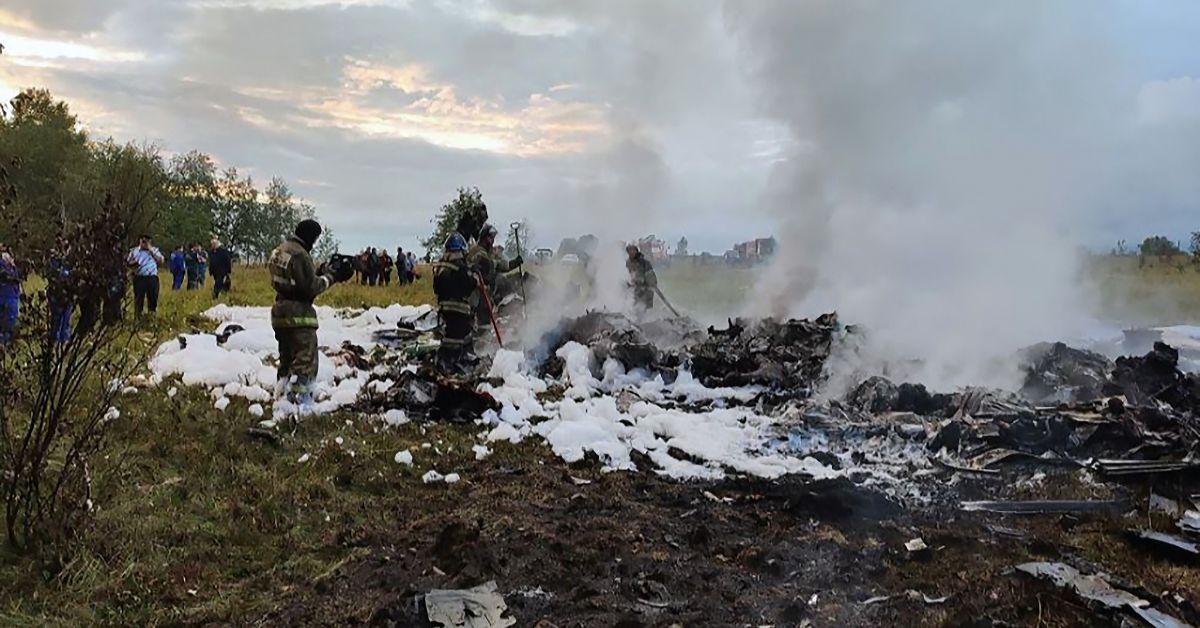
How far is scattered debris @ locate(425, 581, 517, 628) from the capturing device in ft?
13.0

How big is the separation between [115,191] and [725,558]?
178 inches

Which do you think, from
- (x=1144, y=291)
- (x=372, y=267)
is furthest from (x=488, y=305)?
(x=1144, y=291)

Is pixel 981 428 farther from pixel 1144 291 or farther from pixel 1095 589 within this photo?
pixel 1144 291

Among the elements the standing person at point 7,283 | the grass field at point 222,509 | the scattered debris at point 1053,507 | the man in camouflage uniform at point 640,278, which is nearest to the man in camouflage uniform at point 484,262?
the man in camouflage uniform at point 640,278

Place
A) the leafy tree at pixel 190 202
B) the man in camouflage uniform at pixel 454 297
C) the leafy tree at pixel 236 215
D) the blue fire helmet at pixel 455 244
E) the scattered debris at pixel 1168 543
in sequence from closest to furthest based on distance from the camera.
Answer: the scattered debris at pixel 1168 543
the man in camouflage uniform at pixel 454 297
the blue fire helmet at pixel 455 244
the leafy tree at pixel 190 202
the leafy tree at pixel 236 215

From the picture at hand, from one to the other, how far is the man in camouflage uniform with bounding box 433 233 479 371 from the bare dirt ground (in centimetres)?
430

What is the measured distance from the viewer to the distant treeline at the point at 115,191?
4234 mm

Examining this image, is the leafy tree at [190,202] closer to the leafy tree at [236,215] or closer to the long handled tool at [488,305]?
the leafy tree at [236,215]

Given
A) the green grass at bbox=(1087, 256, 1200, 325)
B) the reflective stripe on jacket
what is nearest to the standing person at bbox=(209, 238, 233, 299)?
the reflective stripe on jacket

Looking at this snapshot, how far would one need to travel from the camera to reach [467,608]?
13.5 ft

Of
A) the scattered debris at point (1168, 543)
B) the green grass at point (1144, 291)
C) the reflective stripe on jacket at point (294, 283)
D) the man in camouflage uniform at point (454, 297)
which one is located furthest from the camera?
the green grass at point (1144, 291)

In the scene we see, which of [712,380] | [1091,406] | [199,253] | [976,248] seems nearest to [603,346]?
[712,380]

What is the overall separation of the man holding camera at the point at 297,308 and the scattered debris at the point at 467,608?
4.73m

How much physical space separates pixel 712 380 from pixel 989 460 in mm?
4484
